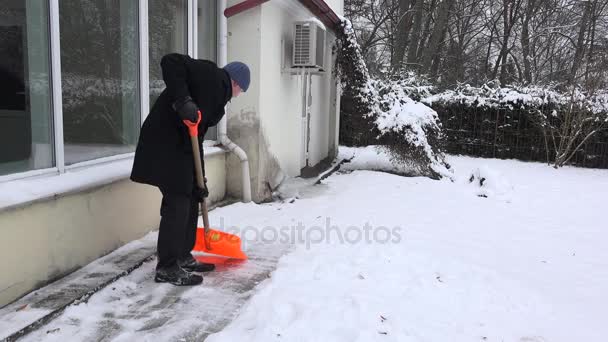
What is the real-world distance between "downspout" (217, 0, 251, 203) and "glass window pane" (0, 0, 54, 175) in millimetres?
2622

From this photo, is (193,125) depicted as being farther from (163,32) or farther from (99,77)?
(163,32)

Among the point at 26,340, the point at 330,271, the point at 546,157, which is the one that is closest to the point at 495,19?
the point at 546,157

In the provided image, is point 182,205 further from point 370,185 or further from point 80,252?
point 370,185

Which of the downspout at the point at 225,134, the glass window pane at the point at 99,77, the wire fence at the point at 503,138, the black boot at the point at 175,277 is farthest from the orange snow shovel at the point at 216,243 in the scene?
the wire fence at the point at 503,138

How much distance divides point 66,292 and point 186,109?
→ 1.35m

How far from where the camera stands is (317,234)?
4777 mm

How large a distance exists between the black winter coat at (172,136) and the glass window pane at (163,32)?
1.49 meters

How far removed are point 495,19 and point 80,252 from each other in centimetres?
2109

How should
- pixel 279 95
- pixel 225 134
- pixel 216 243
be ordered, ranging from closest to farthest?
pixel 216 243 → pixel 225 134 → pixel 279 95

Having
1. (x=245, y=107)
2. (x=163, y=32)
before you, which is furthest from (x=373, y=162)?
(x=163, y=32)

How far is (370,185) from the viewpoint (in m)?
7.77

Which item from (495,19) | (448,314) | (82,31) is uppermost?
(495,19)

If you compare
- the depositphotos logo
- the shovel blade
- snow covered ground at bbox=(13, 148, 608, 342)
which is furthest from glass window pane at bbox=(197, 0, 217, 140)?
the shovel blade

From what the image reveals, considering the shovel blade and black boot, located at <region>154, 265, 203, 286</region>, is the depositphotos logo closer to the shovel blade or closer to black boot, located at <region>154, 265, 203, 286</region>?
the shovel blade
